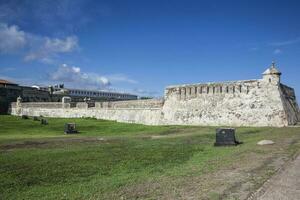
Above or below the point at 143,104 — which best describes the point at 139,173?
below

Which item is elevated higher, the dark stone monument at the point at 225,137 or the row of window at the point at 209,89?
the row of window at the point at 209,89

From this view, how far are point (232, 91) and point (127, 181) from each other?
23.9m

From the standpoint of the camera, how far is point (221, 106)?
3194cm

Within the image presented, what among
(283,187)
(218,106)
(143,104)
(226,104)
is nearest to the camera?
(283,187)

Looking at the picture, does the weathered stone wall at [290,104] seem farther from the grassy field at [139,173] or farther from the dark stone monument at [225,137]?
the grassy field at [139,173]

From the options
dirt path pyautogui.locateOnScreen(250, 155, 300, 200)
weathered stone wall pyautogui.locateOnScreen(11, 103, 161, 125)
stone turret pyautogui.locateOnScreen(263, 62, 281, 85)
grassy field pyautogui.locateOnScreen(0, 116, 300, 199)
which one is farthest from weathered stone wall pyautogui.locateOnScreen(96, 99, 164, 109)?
dirt path pyautogui.locateOnScreen(250, 155, 300, 200)

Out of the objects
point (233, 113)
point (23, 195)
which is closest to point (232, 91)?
point (233, 113)

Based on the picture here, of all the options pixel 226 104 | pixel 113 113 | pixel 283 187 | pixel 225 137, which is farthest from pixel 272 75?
pixel 283 187

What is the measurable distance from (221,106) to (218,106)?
0.98 ft

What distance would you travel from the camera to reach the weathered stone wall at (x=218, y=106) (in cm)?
2900

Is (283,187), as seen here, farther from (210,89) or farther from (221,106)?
(210,89)

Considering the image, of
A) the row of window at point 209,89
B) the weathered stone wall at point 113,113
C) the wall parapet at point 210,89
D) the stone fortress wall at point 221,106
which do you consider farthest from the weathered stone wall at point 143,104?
the row of window at point 209,89

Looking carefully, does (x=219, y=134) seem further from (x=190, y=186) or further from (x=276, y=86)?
(x=276, y=86)

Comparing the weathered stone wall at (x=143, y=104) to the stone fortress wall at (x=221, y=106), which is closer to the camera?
the stone fortress wall at (x=221, y=106)
